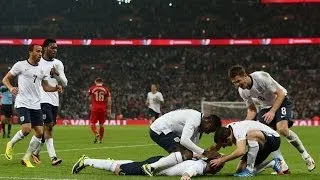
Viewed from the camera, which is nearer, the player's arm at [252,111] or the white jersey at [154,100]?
the player's arm at [252,111]

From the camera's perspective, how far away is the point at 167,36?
58.2 meters

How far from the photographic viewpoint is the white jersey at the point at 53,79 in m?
12.4

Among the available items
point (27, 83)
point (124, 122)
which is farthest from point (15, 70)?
point (124, 122)

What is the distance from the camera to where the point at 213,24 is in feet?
193

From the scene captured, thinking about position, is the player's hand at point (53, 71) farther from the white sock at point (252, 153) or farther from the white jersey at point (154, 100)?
the white jersey at point (154, 100)

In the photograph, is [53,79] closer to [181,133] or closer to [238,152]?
[181,133]

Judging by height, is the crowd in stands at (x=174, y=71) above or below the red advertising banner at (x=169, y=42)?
below

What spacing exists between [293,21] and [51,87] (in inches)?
1904

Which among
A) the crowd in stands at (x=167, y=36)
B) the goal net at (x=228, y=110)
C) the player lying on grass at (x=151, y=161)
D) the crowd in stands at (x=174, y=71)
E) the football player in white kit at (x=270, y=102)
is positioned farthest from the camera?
the crowd in stands at (x=167, y=36)

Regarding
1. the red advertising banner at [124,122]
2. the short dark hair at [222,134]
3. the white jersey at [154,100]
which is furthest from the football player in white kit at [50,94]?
the red advertising banner at [124,122]

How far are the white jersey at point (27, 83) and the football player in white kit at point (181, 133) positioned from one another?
283 centimetres

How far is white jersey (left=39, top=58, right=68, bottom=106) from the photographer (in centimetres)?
1238

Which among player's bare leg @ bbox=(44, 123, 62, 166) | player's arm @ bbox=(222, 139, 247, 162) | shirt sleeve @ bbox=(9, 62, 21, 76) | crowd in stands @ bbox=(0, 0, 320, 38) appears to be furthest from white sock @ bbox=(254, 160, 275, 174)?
crowd in stands @ bbox=(0, 0, 320, 38)

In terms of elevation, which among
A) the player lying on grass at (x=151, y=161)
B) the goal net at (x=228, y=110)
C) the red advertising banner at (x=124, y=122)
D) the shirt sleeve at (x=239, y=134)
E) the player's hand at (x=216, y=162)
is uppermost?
the shirt sleeve at (x=239, y=134)
